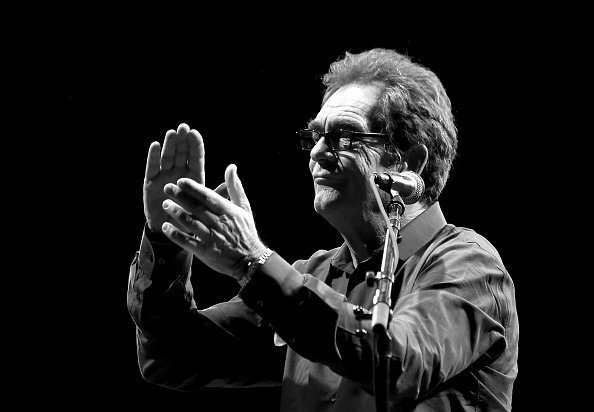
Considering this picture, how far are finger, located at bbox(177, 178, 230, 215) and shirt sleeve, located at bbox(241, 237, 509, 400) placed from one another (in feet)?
0.54

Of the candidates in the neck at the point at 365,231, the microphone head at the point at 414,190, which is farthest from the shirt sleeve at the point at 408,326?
the neck at the point at 365,231

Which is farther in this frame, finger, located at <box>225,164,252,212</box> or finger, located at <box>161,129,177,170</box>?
finger, located at <box>161,129,177,170</box>

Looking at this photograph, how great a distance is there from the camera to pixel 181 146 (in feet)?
6.93

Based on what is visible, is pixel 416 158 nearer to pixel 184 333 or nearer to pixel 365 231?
pixel 365 231

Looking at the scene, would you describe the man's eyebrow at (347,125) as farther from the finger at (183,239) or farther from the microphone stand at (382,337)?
the microphone stand at (382,337)

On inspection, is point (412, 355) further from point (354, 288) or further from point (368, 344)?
point (354, 288)

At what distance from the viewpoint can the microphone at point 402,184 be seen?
1815mm

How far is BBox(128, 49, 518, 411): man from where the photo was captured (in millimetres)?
1715

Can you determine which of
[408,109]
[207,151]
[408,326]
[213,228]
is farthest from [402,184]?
[207,151]

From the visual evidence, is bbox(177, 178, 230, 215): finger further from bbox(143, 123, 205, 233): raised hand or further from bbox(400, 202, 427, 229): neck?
bbox(400, 202, 427, 229): neck

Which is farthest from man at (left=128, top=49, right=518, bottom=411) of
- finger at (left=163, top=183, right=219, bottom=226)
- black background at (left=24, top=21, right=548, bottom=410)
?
black background at (left=24, top=21, right=548, bottom=410)

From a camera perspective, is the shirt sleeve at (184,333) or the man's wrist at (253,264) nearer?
the man's wrist at (253,264)

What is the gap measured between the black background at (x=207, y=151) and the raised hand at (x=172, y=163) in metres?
1.56

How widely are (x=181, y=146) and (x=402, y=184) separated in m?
0.65
